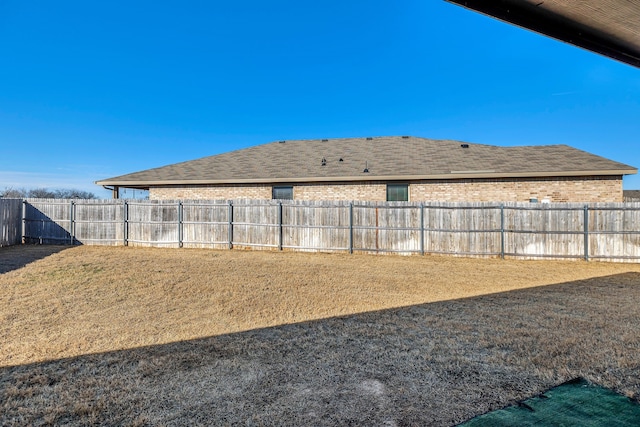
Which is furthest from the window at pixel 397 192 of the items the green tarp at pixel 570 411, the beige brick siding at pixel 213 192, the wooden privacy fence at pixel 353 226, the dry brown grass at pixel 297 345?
the green tarp at pixel 570 411

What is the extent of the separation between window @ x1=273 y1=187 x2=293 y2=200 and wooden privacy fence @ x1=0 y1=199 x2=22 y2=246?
10.8 meters

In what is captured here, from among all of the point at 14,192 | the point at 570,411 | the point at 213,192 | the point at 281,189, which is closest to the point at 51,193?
the point at 14,192

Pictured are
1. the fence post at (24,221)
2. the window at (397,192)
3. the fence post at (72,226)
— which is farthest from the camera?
the fence post at (24,221)

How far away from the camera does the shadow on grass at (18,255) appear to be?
885 centimetres

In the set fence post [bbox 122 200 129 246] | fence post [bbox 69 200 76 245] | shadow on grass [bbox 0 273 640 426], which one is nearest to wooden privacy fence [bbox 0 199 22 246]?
fence post [bbox 69 200 76 245]

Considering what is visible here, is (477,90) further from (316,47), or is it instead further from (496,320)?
(496,320)

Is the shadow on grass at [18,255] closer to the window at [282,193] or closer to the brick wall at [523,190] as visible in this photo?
the window at [282,193]

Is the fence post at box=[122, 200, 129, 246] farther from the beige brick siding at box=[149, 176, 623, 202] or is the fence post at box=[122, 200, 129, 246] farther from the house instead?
the beige brick siding at box=[149, 176, 623, 202]

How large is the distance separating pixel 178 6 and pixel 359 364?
56.9ft

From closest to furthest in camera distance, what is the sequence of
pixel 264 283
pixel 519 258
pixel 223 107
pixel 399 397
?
1. pixel 399 397
2. pixel 264 283
3. pixel 519 258
4. pixel 223 107

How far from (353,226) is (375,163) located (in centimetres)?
440

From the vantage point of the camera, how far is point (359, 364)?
335cm

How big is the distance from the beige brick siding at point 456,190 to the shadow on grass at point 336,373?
9.09 metres

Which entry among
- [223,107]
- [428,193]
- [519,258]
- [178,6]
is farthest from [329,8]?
[519,258]
